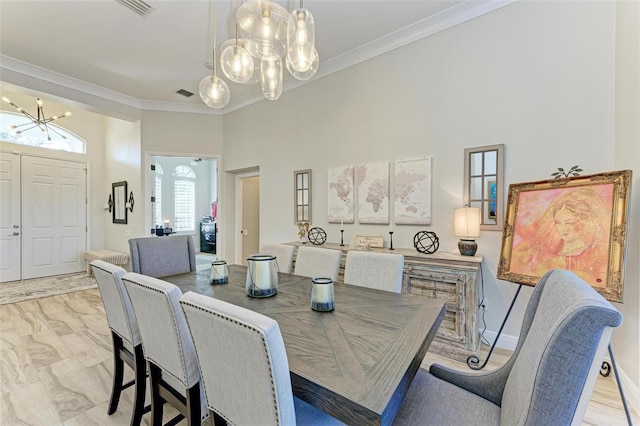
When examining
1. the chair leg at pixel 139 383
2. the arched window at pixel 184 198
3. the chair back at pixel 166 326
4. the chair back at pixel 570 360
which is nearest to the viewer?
the chair back at pixel 570 360

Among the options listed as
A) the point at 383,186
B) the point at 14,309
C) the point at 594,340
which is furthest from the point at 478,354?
the point at 14,309

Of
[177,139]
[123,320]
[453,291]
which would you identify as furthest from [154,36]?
[453,291]

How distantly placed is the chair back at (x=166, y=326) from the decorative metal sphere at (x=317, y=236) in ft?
8.08

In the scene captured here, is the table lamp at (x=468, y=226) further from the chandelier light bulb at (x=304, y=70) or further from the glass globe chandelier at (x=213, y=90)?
the glass globe chandelier at (x=213, y=90)

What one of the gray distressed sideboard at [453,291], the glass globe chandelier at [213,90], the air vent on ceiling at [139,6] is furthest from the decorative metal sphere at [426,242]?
the air vent on ceiling at [139,6]

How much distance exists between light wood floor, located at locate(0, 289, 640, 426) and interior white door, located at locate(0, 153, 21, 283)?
2.07 meters

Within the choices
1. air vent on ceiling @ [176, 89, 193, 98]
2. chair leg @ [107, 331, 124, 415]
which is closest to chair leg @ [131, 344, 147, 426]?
chair leg @ [107, 331, 124, 415]

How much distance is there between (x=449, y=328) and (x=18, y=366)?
3.89 meters

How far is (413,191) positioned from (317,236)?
143 centimetres

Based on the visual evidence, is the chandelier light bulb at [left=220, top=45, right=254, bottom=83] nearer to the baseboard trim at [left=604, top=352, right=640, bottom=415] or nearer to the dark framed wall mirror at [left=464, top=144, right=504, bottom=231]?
the dark framed wall mirror at [left=464, top=144, right=504, bottom=231]

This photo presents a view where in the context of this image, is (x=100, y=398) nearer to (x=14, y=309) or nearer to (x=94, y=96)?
(x=14, y=309)

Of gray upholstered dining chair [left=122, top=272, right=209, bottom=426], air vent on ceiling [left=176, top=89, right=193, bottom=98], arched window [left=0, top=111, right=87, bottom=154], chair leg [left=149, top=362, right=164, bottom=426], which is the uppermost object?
air vent on ceiling [left=176, top=89, right=193, bottom=98]

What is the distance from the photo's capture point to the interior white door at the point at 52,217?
5449 millimetres

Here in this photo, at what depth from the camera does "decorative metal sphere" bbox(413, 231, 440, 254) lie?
9.43 feet
